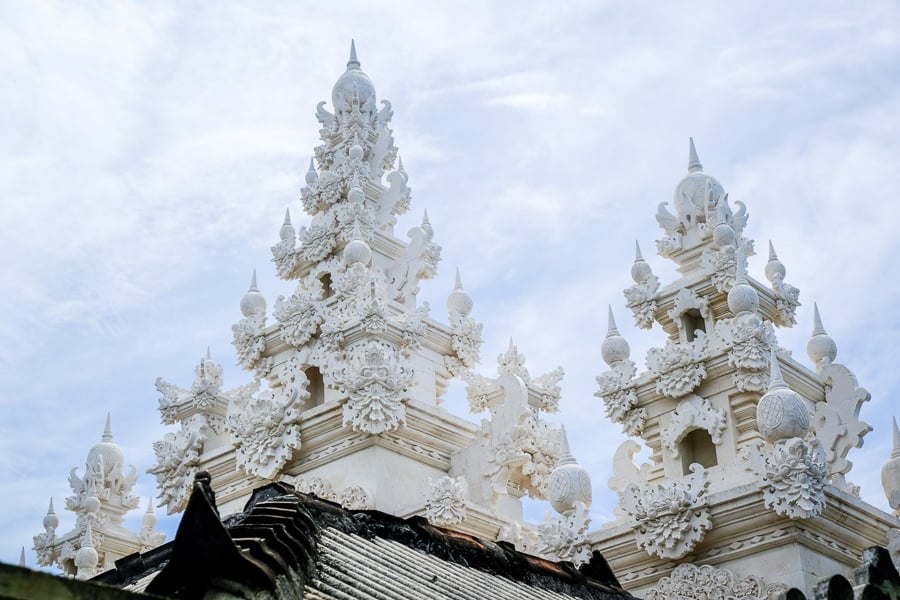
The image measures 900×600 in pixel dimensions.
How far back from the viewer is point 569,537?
848 inches

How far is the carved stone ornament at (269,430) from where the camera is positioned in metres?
27.4

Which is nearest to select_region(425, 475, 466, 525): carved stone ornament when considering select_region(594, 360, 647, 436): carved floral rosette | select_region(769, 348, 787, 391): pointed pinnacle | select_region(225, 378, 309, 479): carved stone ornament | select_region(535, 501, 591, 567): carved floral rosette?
select_region(535, 501, 591, 567): carved floral rosette

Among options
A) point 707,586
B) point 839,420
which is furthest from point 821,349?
point 707,586

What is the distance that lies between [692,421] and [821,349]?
3.70 metres

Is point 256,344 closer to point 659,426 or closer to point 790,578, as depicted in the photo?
point 659,426

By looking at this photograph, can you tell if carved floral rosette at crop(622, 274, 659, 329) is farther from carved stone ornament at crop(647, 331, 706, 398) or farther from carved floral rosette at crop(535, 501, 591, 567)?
carved floral rosette at crop(535, 501, 591, 567)

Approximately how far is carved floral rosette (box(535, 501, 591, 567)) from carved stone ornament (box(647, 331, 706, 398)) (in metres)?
3.32

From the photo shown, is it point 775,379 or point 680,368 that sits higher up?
point 680,368

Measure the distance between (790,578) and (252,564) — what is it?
48.7 ft

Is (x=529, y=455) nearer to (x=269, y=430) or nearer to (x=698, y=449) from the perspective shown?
(x=698, y=449)

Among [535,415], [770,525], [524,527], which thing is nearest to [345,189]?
[535,415]

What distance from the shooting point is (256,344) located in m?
30.9

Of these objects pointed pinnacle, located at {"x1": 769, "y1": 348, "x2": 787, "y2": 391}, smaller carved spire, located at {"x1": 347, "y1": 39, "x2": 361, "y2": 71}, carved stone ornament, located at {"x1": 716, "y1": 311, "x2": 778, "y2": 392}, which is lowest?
pointed pinnacle, located at {"x1": 769, "y1": 348, "x2": 787, "y2": 391}

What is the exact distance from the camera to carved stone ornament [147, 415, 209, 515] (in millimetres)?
29922
